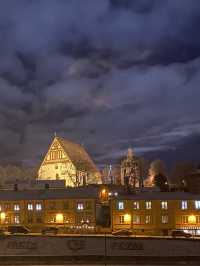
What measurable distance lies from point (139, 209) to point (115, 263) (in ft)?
117

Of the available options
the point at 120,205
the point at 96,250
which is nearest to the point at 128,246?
the point at 96,250

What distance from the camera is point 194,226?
272ft

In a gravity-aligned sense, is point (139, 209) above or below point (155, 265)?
above

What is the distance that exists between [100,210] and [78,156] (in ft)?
234

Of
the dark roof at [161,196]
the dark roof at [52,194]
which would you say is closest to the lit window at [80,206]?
the dark roof at [52,194]

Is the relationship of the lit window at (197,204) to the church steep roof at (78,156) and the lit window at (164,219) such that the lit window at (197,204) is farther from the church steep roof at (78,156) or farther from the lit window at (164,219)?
the church steep roof at (78,156)

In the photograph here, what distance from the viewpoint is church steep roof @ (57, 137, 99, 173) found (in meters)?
155

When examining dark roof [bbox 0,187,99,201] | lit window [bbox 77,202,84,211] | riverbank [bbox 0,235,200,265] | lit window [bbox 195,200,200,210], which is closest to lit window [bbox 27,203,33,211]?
dark roof [bbox 0,187,99,201]

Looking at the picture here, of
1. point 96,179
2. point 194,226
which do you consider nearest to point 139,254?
point 194,226

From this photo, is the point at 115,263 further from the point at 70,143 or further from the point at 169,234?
the point at 70,143

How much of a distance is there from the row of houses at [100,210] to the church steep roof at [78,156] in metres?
57.1

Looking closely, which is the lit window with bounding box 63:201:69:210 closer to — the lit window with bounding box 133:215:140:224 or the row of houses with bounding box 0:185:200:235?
the row of houses with bounding box 0:185:200:235

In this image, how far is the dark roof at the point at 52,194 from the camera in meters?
91.5

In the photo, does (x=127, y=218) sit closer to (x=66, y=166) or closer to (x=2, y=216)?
(x=2, y=216)
